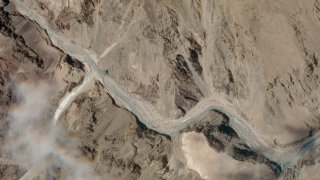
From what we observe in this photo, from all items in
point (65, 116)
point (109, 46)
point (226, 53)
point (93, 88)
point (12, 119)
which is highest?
point (226, 53)

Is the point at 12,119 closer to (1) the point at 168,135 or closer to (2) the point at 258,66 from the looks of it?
Answer: (1) the point at 168,135

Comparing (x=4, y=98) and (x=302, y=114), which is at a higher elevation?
(x=302, y=114)

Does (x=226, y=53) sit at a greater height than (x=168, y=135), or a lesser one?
greater

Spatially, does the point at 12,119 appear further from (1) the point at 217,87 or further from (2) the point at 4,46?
(1) the point at 217,87

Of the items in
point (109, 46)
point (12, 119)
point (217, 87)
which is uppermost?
point (217, 87)

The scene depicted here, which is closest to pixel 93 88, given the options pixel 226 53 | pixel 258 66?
pixel 226 53

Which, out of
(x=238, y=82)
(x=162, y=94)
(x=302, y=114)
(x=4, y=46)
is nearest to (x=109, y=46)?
(x=162, y=94)
